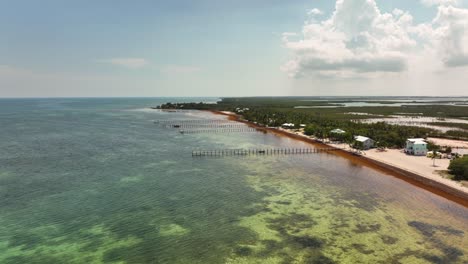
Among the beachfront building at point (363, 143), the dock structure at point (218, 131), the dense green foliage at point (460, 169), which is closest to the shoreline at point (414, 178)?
the beachfront building at point (363, 143)

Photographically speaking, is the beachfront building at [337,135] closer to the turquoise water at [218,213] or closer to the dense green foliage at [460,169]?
the turquoise water at [218,213]

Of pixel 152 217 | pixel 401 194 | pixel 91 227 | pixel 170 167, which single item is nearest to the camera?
pixel 91 227

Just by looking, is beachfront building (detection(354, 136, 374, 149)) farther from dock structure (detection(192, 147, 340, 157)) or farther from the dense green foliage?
the dense green foliage

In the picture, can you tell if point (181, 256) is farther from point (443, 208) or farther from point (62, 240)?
point (443, 208)

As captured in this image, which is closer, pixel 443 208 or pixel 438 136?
pixel 443 208

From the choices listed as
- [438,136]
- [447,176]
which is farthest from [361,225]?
[438,136]

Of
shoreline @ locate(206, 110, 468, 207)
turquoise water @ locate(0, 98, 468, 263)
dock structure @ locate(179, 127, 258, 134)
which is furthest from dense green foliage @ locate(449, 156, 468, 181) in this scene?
dock structure @ locate(179, 127, 258, 134)

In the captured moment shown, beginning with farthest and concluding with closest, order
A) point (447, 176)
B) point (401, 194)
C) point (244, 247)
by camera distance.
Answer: point (447, 176), point (401, 194), point (244, 247)
